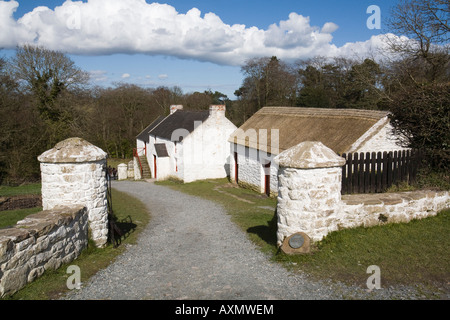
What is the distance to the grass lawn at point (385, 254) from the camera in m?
5.73

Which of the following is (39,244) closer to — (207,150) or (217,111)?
(207,150)

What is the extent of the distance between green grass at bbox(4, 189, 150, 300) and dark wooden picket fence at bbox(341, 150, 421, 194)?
631 centimetres

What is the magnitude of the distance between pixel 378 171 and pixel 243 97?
33144 millimetres

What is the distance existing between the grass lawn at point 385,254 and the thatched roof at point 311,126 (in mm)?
4789

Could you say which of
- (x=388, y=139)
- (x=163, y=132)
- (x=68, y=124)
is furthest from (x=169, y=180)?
(x=388, y=139)

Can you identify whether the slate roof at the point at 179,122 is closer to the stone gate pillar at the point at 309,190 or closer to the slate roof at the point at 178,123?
the slate roof at the point at 178,123

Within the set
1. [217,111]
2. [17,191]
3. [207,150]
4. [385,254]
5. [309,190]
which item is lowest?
[17,191]

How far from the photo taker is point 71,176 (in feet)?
24.7

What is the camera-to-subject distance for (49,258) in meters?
6.16

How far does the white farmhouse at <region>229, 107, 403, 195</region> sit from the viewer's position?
12.2m

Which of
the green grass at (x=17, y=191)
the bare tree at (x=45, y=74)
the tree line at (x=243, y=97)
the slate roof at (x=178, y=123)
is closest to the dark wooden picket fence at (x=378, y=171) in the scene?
the tree line at (x=243, y=97)

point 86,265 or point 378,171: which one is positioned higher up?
point 378,171

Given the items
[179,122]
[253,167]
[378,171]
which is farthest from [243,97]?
[378,171]

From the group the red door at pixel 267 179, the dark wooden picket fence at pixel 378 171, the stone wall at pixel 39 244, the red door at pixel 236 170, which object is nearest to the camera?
the stone wall at pixel 39 244
